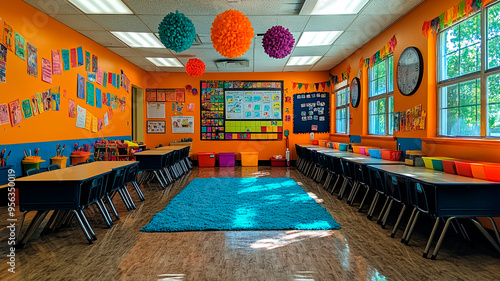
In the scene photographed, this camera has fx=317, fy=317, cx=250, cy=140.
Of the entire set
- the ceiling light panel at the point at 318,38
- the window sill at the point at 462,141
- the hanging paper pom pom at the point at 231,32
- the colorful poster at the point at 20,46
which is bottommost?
the window sill at the point at 462,141

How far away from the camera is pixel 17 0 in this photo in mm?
4844

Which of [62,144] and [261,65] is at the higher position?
[261,65]

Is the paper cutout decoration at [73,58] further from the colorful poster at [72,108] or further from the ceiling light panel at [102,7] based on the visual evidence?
the ceiling light panel at [102,7]

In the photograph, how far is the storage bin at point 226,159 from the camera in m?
10.4

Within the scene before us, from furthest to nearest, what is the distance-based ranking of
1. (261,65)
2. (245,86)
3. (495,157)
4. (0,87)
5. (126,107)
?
(245,86)
(261,65)
(126,107)
(0,87)
(495,157)

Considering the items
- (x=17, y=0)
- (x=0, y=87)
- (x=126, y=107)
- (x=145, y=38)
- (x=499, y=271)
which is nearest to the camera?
(x=499, y=271)

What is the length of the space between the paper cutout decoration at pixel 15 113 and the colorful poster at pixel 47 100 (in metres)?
0.59

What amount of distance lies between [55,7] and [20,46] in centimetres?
86

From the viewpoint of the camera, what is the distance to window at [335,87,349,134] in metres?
8.93

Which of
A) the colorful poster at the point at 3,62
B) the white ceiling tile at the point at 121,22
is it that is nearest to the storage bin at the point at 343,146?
the white ceiling tile at the point at 121,22

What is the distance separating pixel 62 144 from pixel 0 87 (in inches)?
67.0

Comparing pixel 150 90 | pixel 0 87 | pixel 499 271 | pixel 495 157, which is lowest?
pixel 499 271

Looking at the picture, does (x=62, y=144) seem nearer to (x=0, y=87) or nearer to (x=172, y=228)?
(x=0, y=87)

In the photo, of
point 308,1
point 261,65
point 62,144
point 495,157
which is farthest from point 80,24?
point 495,157
